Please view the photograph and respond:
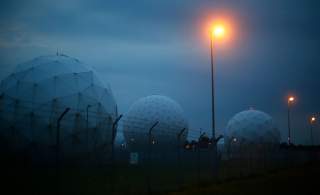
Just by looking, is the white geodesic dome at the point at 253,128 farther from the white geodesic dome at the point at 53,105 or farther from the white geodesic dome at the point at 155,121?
the white geodesic dome at the point at 53,105

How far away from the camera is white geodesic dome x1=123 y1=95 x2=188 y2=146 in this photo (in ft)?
137

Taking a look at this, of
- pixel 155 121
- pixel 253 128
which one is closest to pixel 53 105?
pixel 155 121

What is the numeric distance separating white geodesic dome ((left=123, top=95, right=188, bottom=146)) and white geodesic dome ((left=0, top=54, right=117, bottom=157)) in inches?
604

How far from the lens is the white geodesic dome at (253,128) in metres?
60.0

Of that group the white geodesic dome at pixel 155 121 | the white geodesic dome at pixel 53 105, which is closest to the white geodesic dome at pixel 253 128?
the white geodesic dome at pixel 155 121

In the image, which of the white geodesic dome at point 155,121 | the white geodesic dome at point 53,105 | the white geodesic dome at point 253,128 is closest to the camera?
the white geodesic dome at point 53,105

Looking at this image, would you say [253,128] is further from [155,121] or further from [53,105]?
[53,105]

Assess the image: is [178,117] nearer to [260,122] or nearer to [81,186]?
[260,122]

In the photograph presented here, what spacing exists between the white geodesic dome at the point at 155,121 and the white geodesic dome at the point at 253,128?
14.2 metres

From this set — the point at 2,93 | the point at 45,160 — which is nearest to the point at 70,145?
the point at 45,160

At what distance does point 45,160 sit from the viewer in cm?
2139

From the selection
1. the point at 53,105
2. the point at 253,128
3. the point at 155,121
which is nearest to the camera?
the point at 53,105

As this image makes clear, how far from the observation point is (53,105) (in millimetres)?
22656

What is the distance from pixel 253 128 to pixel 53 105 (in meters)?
42.9
